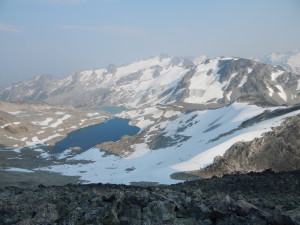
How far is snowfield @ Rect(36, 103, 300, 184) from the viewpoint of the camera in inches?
1778

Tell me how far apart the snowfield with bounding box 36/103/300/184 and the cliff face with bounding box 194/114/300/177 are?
75.2 inches

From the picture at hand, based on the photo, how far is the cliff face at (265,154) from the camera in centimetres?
3884

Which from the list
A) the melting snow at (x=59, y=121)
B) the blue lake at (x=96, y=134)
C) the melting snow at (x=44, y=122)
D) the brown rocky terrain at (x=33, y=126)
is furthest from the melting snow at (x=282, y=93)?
the melting snow at (x=44, y=122)

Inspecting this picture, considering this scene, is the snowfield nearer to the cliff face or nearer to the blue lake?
the cliff face

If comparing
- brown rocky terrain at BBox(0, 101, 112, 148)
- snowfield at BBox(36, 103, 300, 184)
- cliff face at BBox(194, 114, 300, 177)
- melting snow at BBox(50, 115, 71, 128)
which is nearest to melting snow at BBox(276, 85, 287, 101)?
snowfield at BBox(36, 103, 300, 184)

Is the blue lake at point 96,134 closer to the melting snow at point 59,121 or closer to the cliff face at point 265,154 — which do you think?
the melting snow at point 59,121

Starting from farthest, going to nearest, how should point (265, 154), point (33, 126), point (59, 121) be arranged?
point (59, 121)
point (33, 126)
point (265, 154)

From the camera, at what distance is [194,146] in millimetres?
59406

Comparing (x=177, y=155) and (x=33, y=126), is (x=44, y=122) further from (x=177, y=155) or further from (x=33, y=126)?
(x=177, y=155)

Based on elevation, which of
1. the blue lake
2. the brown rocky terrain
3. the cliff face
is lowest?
the cliff face

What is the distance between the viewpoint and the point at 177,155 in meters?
57.3

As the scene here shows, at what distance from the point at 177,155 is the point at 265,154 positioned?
19.4 m

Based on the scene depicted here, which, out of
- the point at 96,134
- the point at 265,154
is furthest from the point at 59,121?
the point at 265,154

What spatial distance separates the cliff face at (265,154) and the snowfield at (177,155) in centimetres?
191
